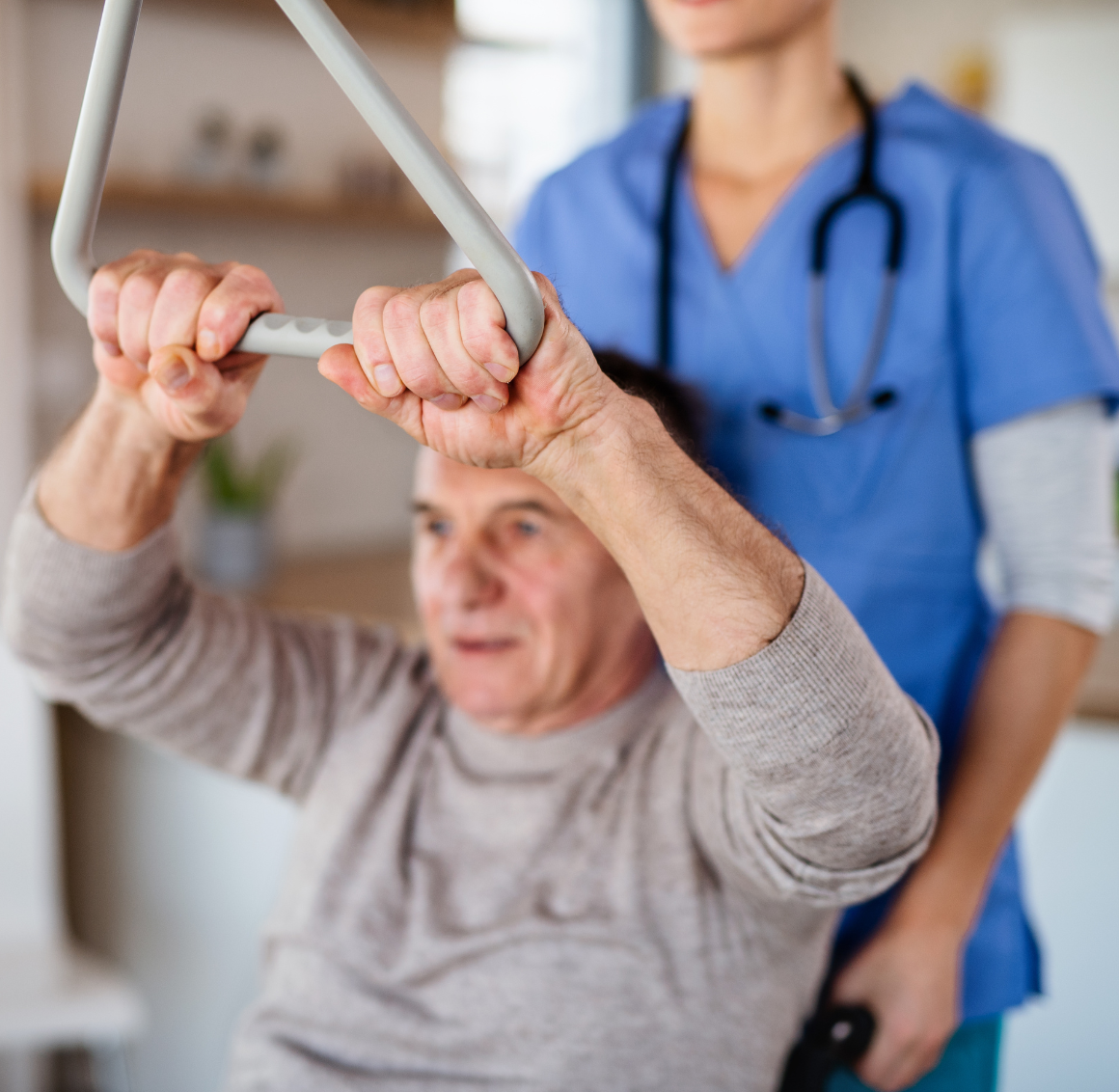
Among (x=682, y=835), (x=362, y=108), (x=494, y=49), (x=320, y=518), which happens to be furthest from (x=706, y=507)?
(x=494, y=49)

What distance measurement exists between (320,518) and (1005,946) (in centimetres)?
188

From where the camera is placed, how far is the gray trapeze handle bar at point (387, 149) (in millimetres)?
397

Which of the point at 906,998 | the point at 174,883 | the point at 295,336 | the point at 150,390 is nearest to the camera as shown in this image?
the point at 295,336

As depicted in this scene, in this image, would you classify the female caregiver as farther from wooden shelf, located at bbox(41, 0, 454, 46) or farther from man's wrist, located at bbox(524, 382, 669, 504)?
wooden shelf, located at bbox(41, 0, 454, 46)

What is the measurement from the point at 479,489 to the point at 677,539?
397 millimetres

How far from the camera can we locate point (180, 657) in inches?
35.5

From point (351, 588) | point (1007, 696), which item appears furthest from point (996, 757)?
point (351, 588)

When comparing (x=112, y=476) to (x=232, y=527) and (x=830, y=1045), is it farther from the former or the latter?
(x=232, y=527)

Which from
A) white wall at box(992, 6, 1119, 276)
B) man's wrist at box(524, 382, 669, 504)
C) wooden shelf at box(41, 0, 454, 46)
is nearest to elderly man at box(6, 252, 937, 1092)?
man's wrist at box(524, 382, 669, 504)

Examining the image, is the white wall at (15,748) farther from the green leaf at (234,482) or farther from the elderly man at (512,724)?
the elderly man at (512,724)

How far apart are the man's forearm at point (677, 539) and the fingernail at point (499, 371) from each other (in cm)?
6

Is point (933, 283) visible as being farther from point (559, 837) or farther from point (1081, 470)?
point (559, 837)

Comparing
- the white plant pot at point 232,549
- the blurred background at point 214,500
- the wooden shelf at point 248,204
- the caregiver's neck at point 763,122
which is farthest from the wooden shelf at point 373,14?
the caregiver's neck at point 763,122

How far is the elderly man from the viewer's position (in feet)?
1.81
